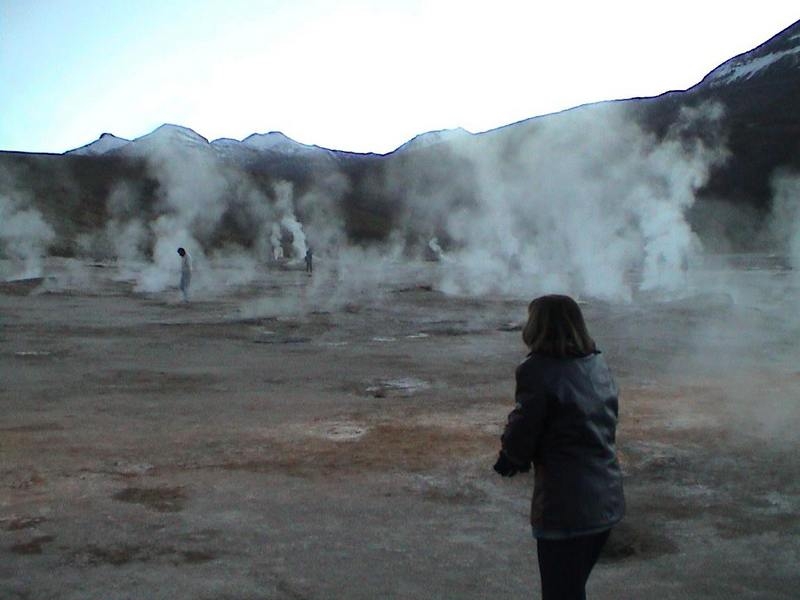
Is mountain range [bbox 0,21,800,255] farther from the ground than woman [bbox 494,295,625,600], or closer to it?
farther from the ground

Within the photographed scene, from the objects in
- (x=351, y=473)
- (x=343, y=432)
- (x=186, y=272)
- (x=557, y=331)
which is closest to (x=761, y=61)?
(x=186, y=272)

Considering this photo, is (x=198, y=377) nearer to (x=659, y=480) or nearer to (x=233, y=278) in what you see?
(x=659, y=480)

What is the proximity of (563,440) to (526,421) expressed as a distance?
0.16m

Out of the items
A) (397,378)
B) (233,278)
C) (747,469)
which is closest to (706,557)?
(747,469)

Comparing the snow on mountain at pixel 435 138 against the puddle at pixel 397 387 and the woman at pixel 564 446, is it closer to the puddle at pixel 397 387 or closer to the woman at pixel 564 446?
the puddle at pixel 397 387

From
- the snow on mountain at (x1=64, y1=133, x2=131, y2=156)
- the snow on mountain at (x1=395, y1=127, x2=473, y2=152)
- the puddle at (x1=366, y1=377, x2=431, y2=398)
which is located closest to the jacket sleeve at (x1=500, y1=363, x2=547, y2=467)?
the puddle at (x1=366, y1=377, x2=431, y2=398)

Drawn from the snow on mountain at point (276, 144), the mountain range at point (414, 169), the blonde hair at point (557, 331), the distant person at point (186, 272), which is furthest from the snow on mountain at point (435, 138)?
the blonde hair at point (557, 331)

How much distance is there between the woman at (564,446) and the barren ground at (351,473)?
1.23 m

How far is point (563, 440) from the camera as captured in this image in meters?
3.06

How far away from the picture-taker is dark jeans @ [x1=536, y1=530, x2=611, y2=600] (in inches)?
121

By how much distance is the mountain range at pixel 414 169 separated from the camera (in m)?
73.6

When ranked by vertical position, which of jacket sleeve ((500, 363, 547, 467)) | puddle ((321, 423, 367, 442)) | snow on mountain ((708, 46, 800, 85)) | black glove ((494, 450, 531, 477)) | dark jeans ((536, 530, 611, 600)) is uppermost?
snow on mountain ((708, 46, 800, 85))

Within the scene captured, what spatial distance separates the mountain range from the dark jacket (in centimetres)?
5588

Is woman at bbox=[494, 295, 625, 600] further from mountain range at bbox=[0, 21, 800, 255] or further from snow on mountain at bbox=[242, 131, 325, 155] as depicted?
snow on mountain at bbox=[242, 131, 325, 155]
